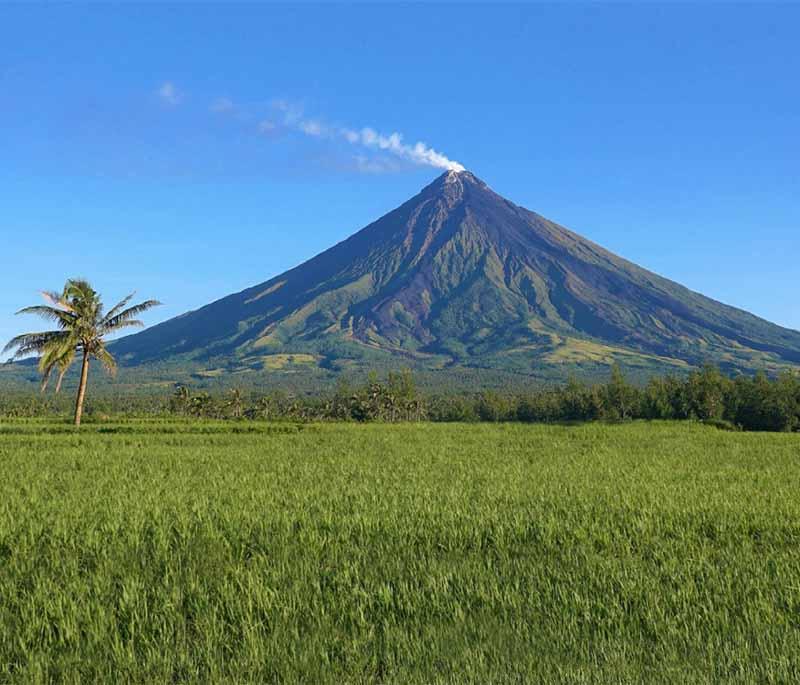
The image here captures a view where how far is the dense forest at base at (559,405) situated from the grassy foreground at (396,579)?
45.2 meters

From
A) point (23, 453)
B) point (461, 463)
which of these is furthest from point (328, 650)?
point (23, 453)

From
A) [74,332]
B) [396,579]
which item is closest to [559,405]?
[74,332]

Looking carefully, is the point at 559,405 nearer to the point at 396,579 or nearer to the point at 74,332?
the point at 74,332

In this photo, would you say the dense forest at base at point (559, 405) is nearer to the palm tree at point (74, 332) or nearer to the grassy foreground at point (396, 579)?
the palm tree at point (74, 332)

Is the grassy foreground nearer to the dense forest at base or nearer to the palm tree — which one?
the palm tree

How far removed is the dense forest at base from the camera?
248 feet

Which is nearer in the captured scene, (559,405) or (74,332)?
(74,332)

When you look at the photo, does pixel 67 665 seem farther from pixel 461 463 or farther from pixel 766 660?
pixel 461 463

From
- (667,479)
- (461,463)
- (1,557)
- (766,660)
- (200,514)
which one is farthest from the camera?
(461,463)

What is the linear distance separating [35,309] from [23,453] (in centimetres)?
1646

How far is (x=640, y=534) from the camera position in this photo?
10.1 m

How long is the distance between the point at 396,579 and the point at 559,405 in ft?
342

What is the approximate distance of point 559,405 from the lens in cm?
10812

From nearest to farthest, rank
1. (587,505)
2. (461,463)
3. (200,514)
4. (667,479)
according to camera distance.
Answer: (200,514)
(587,505)
(667,479)
(461,463)
